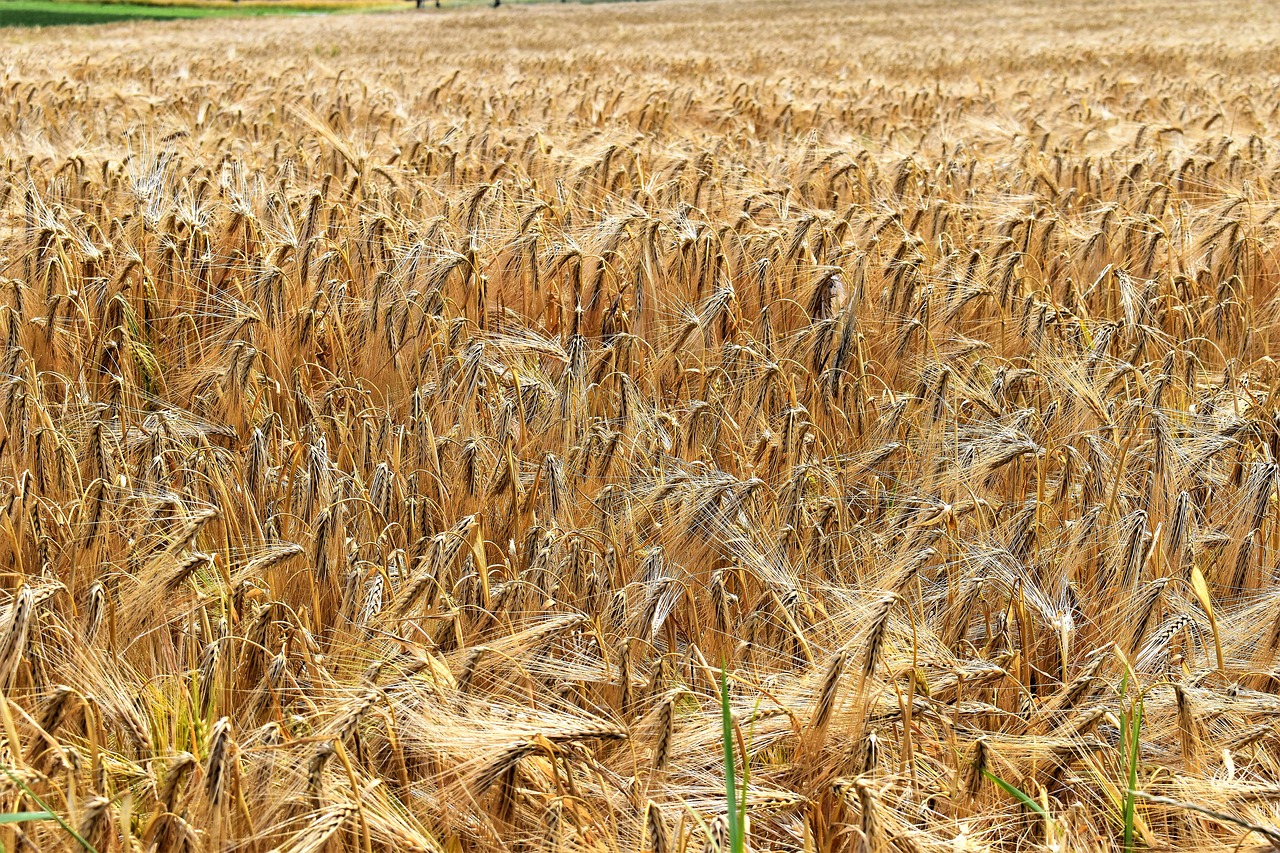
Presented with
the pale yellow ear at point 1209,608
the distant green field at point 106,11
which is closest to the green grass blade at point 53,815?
the pale yellow ear at point 1209,608

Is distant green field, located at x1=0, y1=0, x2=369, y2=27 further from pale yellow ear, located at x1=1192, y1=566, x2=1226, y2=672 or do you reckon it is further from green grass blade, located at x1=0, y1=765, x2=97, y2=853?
pale yellow ear, located at x1=1192, y1=566, x2=1226, y2=672

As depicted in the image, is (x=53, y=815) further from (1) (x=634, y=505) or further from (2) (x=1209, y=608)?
(2) (x=1209, y=608)

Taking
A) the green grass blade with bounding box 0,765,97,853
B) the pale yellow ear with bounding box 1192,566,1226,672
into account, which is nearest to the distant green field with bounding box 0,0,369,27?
the green grass blade with bounding box 0,765,97,853

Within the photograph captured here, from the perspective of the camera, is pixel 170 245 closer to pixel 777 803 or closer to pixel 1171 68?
pixel 777 803

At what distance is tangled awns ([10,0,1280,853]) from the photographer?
4.79 feet

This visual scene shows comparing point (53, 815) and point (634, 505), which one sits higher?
point (53, 815)

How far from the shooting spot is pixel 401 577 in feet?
6.32

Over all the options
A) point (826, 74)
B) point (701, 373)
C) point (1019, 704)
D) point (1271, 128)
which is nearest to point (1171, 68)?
point (826, 74)

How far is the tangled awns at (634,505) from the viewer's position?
1461mm

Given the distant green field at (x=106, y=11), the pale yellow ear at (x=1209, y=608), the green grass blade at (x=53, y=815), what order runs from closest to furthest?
the green grass blade at (x=53, y=815), the pale yellow ear at (x=1209, y=608), the distant green field at (x=106, y=11)

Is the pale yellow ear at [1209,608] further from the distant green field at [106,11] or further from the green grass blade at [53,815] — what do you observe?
the distant green field at [106,11]

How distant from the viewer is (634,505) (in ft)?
7.19

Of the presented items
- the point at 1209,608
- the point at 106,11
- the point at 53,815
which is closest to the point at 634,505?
the point at 1209,608

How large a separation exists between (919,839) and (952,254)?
2490 mm
